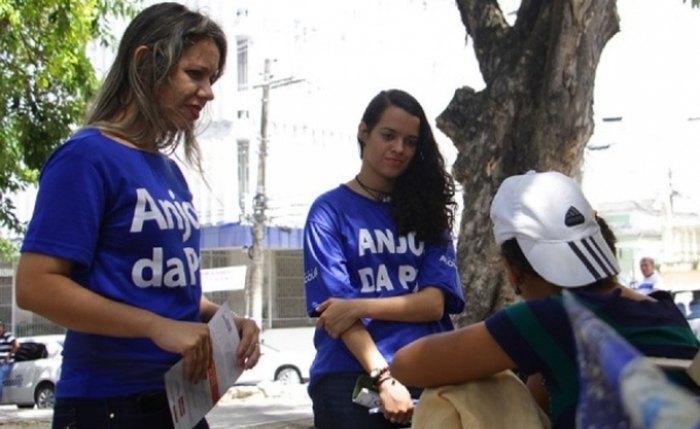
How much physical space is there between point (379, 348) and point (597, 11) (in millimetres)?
3888

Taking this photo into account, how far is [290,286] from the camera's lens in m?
37.4

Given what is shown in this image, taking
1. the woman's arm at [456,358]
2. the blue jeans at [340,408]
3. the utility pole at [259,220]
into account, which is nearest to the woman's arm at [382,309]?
the blue jeans at [340,408]

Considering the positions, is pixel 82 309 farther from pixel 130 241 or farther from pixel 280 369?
pixel 280 369

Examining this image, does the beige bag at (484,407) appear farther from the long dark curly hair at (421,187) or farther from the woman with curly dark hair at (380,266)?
the long dark curly hair at (421,187)

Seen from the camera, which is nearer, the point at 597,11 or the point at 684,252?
the point at 597,11

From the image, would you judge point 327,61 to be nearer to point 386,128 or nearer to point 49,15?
point 49,15

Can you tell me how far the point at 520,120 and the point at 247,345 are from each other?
4206mm

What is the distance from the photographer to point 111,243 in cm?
252

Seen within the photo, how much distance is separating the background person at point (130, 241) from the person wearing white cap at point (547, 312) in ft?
1.74

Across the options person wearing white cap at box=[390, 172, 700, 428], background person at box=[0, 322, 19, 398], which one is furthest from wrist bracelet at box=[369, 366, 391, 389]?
background person at box=[0, 322, 19, 398]

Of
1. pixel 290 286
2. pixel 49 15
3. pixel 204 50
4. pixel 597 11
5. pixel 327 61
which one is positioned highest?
pixel 327 61

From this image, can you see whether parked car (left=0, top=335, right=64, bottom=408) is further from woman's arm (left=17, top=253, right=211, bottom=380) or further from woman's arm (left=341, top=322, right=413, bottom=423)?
woman's arm (left=17, top=253, right=211, bottom=380)

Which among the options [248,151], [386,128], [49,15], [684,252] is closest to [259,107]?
[248,151]

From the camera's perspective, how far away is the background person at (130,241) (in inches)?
95.3
